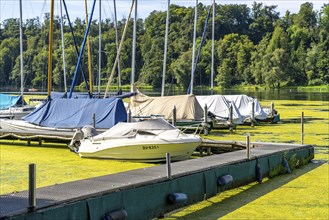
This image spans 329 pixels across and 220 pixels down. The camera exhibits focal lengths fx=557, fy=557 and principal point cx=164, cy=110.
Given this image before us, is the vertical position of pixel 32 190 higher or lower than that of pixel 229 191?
higher

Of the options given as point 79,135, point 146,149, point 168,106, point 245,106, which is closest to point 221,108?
point 245,106

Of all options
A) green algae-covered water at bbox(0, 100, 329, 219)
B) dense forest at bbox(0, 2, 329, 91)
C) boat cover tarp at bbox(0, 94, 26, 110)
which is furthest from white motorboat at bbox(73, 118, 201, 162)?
dense forest at bbox(0, 2, 329, 91)

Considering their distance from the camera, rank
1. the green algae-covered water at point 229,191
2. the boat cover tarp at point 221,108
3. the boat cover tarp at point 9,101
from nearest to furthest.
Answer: the green algae-covered water at point 229,191 < the boat cover tarp at point 221,108 < the boat cover tarp at point 9,101

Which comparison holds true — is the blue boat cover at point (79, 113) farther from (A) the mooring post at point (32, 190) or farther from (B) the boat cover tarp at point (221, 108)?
(A) the mooring post at point (32, 190)

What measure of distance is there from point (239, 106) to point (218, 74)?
286 ft

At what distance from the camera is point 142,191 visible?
1016cm

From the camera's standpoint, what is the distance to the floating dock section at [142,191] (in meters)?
8.38

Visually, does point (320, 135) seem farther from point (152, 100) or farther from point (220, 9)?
point (220, 9)

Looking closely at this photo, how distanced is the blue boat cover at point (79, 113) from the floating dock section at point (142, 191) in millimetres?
8430

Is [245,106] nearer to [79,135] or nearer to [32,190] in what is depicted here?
[79,135]

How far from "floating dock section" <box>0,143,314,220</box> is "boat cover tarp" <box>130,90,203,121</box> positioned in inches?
456

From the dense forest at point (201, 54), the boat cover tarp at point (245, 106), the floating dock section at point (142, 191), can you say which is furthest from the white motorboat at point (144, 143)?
the dense forest at point (201, 54)

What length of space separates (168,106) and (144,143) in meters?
10.7

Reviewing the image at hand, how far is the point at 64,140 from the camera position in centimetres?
2111
